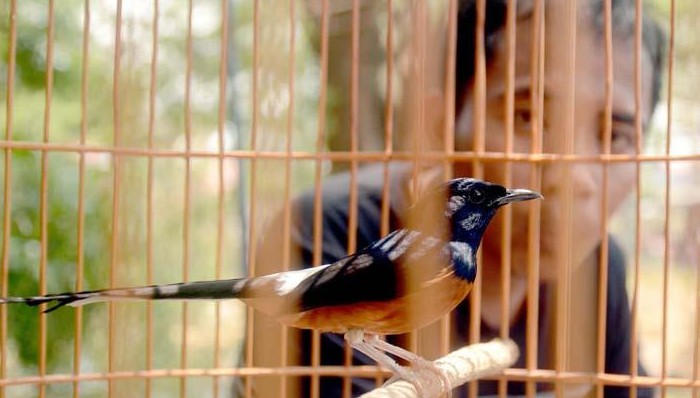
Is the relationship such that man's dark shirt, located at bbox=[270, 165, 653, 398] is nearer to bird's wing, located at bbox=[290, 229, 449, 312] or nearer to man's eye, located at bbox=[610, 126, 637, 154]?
man's eye, located at bbox=[610, 126, 637, 154]

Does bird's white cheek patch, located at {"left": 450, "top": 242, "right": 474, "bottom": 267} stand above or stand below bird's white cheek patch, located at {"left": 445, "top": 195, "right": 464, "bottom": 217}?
below

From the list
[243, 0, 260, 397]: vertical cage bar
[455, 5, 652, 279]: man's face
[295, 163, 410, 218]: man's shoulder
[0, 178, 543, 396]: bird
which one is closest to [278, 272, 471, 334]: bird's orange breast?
[0, 178, 543, 396]: bird

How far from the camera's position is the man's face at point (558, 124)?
102cm

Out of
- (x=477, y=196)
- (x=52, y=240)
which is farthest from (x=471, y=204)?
(x=52, y=240)

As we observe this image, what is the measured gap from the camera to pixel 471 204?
786 millimetres

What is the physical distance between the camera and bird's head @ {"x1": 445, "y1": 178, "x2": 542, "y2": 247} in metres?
0.78

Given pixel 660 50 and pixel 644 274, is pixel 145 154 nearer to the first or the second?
pixel 660 50

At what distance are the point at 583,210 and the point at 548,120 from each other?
0.13 m

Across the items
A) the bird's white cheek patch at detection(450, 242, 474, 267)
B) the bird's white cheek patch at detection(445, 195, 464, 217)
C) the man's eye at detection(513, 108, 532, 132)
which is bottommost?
the bird's white cheek patch at detection(450, 242, 474, 267)

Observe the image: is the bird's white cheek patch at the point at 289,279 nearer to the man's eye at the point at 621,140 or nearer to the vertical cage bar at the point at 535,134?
the vertical cage bar at the point at 535,134

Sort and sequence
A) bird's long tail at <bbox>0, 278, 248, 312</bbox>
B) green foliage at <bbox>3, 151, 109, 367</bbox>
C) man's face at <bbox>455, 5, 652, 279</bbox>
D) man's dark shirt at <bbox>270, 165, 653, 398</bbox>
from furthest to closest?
green foliage at <bbox>3, 151, 109, 367</bbox> → man's dark shirt at <bbox>270, 165, 653, 398</bbox> → man's face at <bbox>455, 5, 652, 279</bbox> → bird's long tail at <bbox>0, 278, 248, 312</bbox>

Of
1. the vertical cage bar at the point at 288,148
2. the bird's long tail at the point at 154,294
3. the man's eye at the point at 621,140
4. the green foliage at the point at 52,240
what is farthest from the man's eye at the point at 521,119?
the green foliage at the point at 52,240

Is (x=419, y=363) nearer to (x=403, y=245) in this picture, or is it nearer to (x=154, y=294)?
(x=403, y=245)

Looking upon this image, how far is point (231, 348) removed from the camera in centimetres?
209
